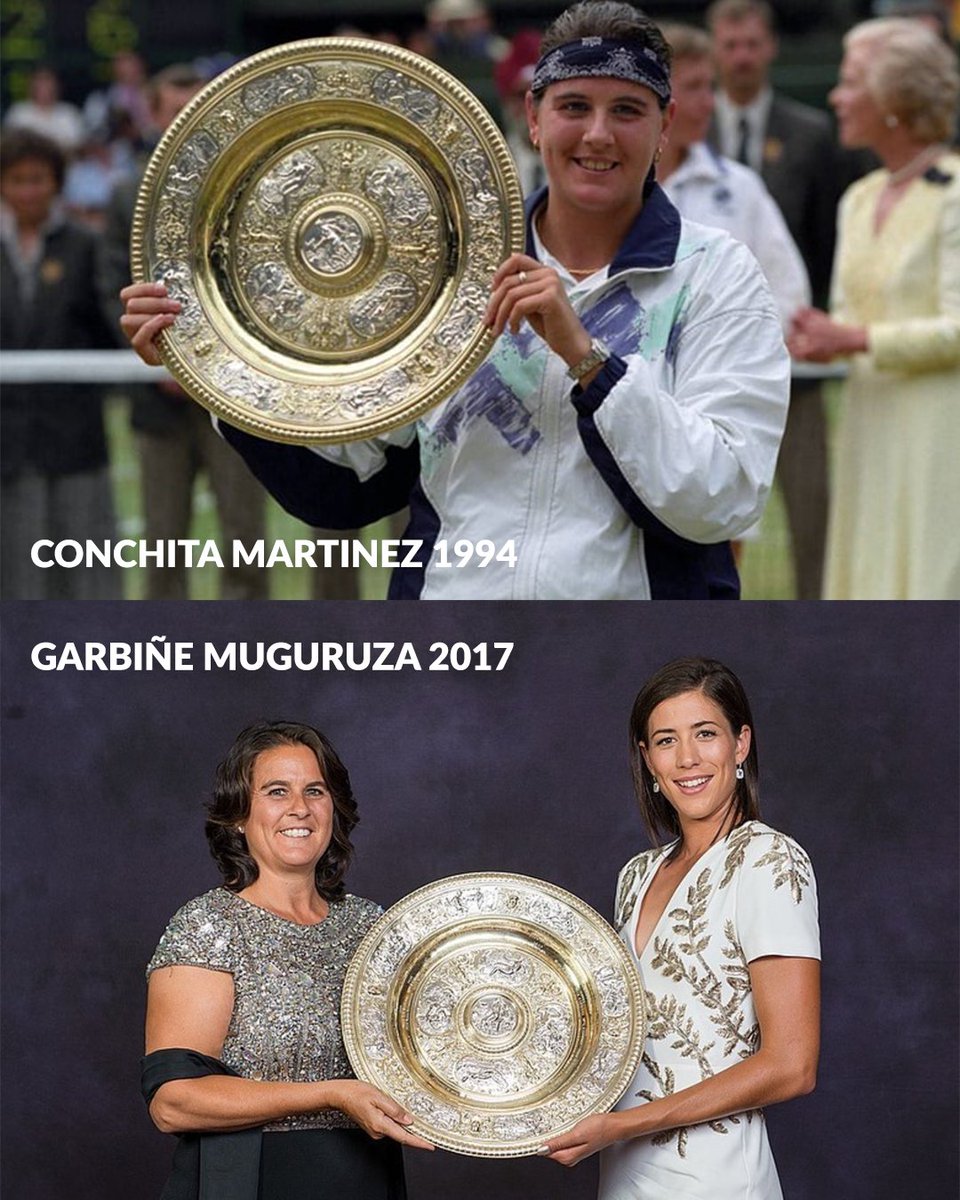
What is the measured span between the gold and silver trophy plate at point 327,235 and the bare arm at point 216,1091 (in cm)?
71

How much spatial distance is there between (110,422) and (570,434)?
2185mm

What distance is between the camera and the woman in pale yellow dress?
4.25m

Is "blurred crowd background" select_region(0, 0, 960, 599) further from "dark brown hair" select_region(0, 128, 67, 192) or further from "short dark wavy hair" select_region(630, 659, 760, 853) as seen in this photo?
"short dark wavy hair" select_region(630, 659, 760, 853)

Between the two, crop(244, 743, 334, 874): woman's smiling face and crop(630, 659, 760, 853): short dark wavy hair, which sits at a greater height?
crop(630, 659, 760, 853): short dark wavy hair

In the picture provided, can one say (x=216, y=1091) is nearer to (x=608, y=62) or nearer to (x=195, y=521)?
(x=608, y=62)

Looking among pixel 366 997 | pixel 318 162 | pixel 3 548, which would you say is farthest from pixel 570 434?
pixel 3 548

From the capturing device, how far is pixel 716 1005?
2.48 metres

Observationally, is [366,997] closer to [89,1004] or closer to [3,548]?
[89,1004]

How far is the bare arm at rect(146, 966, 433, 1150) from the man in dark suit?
2418 millimetres

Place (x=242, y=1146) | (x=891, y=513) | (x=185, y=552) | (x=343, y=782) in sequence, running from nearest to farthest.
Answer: (x=242, y=1146)
(x=343, y=782)
(x=891, y=513)
(x=185, y=552)

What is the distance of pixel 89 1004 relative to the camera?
279cm

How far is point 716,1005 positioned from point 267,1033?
534 millimetres

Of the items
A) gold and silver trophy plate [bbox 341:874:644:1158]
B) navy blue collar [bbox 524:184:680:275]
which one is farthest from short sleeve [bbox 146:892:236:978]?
navy blue collar [bbox 524:184:680:275]

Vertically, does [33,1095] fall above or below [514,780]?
below
